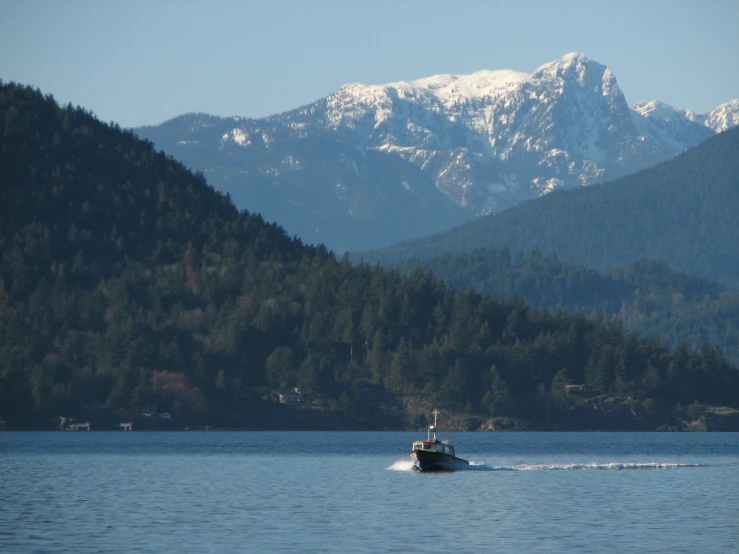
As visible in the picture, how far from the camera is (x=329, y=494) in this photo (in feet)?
389

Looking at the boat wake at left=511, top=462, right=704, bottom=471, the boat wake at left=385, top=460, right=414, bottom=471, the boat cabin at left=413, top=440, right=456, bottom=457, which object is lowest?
the boat wake at left=385, top=460, right=414, bottom=471

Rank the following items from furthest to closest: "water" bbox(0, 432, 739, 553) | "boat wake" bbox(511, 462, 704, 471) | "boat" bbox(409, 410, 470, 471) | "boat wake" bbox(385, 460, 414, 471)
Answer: "boat wake" bbox(511, 462, 704, 471) < "boat wake" bbox(385, 460, 414, 471) < "boat" bbox(409, 410, 470, 471) < "water" bbox(0, 432, 739, 553)

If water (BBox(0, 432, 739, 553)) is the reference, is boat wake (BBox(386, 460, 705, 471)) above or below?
above

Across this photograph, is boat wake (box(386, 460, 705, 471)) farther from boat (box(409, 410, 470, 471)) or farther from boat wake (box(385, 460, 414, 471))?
boat (box(409, 410, 470, 471))

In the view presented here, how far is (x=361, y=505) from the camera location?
109062 mm

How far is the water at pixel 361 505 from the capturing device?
87875 mm

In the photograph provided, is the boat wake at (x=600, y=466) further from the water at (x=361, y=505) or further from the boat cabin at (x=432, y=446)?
the boat cabin at (x=432, y=446)

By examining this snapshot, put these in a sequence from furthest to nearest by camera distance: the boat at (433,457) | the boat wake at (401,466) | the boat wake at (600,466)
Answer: the boat wake at (600,466) < the boat wake at (401,466) < the boat at (433,457)

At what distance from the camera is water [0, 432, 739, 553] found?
87875 mm

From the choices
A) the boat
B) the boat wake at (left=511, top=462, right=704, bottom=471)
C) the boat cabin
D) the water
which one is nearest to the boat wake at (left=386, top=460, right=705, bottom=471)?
the boat wake at (left=511, top=462, right=704, bottom=471)

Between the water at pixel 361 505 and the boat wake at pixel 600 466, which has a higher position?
the boat wake at pixel 600 466

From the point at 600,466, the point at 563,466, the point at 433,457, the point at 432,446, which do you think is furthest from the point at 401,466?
the point at 600,466

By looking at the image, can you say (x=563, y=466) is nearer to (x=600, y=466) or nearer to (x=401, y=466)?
(x=600, y=466)

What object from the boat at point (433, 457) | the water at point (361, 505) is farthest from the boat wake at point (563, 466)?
the boat at point (433, 457)
